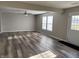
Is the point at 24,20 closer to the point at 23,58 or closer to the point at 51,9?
the point at 51,9

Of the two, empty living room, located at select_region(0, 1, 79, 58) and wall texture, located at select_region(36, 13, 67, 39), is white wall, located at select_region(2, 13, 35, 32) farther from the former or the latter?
wall texture, located at select_region(36, 13, 67, 39)

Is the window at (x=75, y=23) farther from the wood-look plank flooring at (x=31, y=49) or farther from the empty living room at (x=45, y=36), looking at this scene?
the wood-look plank flooring at (x=31, y=49)

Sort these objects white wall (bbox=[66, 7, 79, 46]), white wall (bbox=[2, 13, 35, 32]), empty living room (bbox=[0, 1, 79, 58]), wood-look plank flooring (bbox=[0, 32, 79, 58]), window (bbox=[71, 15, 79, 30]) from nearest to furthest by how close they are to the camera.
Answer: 1. wood-look plank flooring (bbox=[0, 32, 79, 58])
2. empty living room (bbox=[0, 1, 79, 58])
3. white wall (bbox=[66, 7, 79, 46])
4. window (bbox=[71, 15, 79, 30])
5. white wall (bbox=[2, 13, 35, 32])

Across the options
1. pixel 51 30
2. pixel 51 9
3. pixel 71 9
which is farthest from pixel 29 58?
pixel 51 30

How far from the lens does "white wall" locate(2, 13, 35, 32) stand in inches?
439

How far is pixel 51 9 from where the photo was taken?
611 centimetres

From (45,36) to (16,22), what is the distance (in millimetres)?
4976

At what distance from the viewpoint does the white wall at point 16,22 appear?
11.2 m

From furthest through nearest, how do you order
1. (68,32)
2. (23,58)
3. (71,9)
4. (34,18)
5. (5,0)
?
(34,18), (68,32), (71,9), (5,0), (23,58)

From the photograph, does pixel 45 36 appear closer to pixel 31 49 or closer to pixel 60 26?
pixel 60 26

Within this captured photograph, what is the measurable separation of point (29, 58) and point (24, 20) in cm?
889

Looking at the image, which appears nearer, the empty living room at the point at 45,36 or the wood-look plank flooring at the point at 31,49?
the wood-look plank flooring at the point at 31,49

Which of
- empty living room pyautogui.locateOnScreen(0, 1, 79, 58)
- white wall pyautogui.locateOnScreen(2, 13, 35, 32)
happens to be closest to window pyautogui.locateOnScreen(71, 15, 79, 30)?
empty living room pyautogui.locateOnScreen(0, 1, 79, 58)

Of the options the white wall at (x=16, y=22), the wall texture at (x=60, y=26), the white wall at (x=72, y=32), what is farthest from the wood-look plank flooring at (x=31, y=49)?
the white wall at (x=16, y=22)
